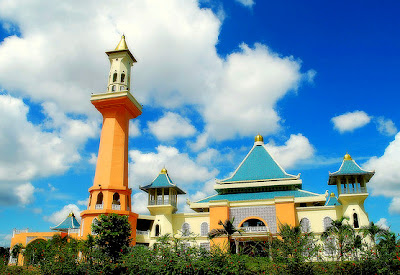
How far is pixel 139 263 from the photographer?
17641mm

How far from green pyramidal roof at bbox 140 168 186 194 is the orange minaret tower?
298 cm

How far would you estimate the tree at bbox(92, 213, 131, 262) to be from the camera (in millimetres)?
19886

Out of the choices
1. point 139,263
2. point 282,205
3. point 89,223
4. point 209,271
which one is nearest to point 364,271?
point 209,271

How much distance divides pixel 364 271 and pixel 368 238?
16.3 meters

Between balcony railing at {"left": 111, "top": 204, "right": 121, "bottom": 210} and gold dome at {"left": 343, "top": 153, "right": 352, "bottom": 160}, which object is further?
gold dome at {"left": 343, "top": 153, "right": 352, "bottom": 160}

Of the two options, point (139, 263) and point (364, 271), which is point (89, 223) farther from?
point (364, 271)

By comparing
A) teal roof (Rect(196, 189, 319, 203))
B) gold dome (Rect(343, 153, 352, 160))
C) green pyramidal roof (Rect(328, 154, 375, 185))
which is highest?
gold dome (Rect(343, 153, 352, 160))

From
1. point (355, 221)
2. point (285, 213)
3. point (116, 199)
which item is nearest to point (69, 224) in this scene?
point (116, 199)

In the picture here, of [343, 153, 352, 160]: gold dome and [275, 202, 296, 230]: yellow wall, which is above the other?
[343, 153, 352, 160]: gold dome

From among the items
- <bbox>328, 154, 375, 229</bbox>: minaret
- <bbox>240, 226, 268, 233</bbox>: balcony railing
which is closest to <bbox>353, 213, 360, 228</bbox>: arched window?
<bbox>328, 154, 375, 229</bbox>: minaret

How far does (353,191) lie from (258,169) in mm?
9554

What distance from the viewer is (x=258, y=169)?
37750mm

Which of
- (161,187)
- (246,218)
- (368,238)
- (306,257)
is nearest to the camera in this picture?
(306,257)

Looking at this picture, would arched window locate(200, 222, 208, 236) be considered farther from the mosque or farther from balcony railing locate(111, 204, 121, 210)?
balcony railing locate(111, 204, 121, 210)
